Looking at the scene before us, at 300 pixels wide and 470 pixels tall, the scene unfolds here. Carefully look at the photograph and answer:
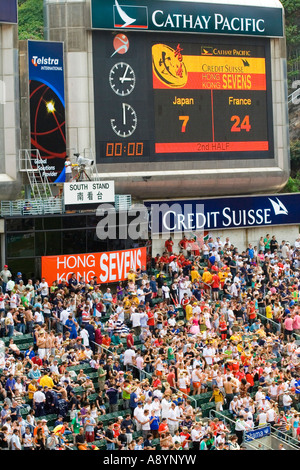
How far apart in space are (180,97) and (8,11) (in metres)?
7.66

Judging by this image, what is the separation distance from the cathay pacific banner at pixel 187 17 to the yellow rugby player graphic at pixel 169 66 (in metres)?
0.78

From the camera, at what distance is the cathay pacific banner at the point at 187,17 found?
33.4 metres

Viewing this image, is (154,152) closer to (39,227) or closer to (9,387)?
(39,227)

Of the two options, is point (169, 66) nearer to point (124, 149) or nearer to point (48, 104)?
point (124, 149)

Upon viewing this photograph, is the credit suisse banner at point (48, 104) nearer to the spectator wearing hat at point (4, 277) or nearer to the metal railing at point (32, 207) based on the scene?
the metal railing at point (32, 207)

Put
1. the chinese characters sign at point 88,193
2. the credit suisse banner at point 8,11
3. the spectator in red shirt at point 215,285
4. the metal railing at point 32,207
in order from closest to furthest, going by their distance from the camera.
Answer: the metal railing at point 32,207 < the chinese characters sign at point 88,193 < the credit suisse banner at point 8,11 < the spectator in red shirt at point 215,285

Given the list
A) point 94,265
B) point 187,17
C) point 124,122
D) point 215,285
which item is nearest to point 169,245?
point 215,285

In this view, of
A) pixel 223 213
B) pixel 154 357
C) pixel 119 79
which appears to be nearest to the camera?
pixel 154 357

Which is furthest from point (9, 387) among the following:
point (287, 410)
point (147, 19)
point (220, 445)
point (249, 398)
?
point (147, 19)

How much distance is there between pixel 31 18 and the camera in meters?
67.7

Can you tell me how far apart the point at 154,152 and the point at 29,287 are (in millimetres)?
9451

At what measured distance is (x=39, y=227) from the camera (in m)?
29.5

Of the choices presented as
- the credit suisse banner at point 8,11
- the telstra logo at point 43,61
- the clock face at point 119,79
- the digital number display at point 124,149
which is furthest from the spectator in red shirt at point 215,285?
the credit suisse banner at point 8,11

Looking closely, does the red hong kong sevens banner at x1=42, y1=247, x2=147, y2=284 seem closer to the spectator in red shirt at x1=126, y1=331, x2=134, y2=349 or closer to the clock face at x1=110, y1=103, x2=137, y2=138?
the spectator in red shirt at x1=126, y1=331, x2=134, y2=349
